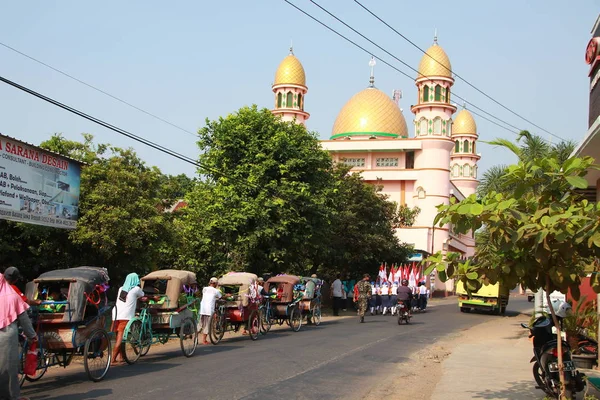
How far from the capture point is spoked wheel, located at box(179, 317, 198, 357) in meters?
13.6

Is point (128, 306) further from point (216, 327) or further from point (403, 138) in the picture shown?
point (403, 138)

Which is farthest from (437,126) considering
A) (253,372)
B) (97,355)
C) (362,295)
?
(97,355)

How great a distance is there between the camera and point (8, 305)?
7977 mm

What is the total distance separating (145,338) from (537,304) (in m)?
13.0

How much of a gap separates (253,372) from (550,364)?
196 inches

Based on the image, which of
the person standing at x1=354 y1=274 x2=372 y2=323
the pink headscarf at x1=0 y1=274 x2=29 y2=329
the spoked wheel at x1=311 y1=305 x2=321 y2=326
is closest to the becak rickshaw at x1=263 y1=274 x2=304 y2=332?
the spoked wheel at x1=311 y1=305 x2=321 y2=326

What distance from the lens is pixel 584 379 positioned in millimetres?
9859

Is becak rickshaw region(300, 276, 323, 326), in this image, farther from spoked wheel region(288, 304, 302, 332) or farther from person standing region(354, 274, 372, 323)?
person standing region(354, 274, 372, 323)

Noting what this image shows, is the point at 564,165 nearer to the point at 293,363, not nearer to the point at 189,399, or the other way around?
the point at 189,399

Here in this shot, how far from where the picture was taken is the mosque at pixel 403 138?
206ft

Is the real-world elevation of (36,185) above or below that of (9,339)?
above

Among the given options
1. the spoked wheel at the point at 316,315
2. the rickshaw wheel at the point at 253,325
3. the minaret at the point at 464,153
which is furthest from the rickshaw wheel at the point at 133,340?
the minaret at the point at 464,153

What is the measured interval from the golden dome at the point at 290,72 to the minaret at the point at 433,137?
11908mm

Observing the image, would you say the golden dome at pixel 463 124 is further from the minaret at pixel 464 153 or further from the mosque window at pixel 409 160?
the mosque window at pixel 409 160
